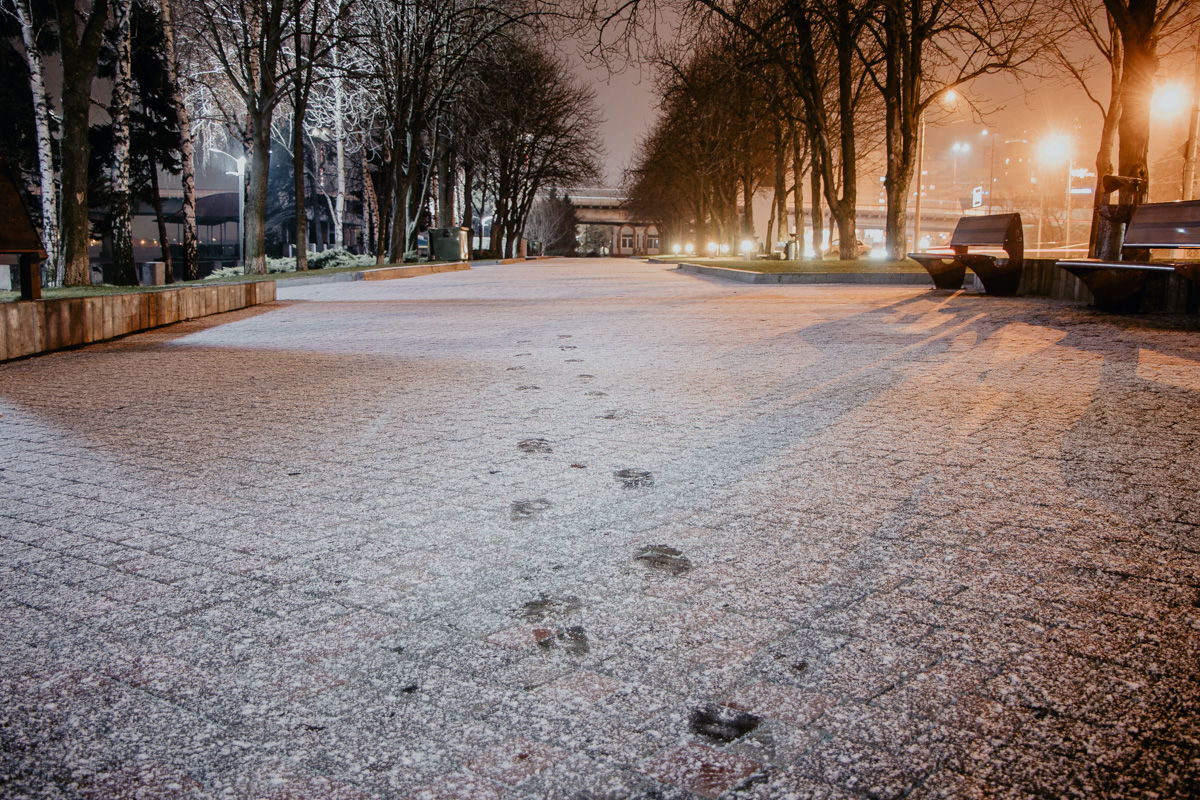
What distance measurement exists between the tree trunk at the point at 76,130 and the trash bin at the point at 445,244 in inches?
864

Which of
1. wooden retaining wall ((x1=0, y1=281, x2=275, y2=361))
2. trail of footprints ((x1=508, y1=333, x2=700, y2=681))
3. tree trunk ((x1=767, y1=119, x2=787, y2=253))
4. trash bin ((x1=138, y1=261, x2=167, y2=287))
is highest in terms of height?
tree trunk ((x1=767, y1=119, x2=787, y2=253))

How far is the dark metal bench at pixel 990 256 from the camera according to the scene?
42.1 ft

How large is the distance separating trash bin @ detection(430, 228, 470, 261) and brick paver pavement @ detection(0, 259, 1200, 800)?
31.0 metres

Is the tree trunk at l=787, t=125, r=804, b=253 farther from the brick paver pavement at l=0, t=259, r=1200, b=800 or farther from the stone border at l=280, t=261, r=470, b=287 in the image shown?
the brick paver pavement at l=0, t=259, r=1200, b=800

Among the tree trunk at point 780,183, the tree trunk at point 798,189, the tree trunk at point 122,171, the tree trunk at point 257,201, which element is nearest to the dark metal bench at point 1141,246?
the tree trunk at point 257,201

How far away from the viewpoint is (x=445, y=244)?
1419 inches

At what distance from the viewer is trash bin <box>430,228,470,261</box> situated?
3597 cm

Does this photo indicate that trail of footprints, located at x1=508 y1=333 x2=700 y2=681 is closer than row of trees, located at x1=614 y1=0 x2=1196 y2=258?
Yes

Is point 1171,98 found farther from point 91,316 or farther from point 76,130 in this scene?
point 91,316

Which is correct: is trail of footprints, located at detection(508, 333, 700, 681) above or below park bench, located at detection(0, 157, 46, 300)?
below

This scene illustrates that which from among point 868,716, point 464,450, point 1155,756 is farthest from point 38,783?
point 464,450

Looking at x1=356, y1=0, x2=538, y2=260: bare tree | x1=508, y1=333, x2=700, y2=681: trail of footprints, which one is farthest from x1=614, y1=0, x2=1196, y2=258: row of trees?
x1=508, y1=333, x2=700, y2=681: trail of footprints

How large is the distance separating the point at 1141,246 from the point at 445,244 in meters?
29.6

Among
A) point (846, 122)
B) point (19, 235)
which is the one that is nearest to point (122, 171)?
point (19, 235)
